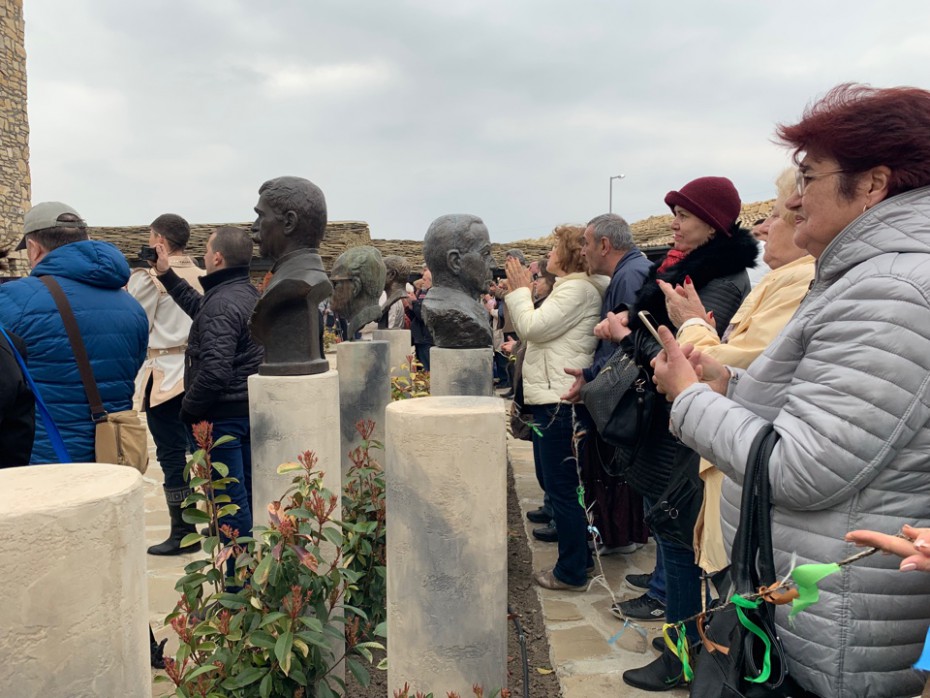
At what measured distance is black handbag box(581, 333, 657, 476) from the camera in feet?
10.4

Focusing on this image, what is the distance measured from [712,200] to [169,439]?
13.7 ft

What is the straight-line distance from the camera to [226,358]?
4555 millimetres

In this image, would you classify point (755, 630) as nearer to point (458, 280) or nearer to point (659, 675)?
point (659, 675)

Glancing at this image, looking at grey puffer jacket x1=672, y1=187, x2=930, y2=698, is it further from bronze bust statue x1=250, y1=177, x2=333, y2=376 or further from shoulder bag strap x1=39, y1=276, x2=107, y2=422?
shoulder bag strap x1=39, y1=276, x2=107, y2=422

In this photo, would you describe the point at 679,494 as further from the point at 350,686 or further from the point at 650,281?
the point at 350,686

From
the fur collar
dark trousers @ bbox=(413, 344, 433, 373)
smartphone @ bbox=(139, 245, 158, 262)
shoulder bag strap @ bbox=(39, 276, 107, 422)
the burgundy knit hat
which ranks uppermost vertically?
the burgundy knit hat

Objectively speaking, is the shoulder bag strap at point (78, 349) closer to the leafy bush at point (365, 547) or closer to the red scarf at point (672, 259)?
the leafy bush at point (365, 547)

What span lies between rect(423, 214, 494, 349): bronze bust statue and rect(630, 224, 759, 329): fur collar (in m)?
2.51

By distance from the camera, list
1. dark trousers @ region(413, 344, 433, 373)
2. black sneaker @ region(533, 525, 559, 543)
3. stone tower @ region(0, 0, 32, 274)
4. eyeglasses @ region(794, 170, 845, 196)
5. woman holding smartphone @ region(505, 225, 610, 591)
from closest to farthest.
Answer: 1. eyeglasses @ region(794, 170, 845, 196)
2. woman holding smartphone @ region(505, 225, 610, 591)
3. black sneaker @ region(533, 525, 559, 543)
4. dark trousers @ region(413, 344, 433, 373)
5. stone tower @ region(0, 0, 32, 274)

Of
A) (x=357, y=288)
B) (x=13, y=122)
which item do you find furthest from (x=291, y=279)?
(x=13, y=122)

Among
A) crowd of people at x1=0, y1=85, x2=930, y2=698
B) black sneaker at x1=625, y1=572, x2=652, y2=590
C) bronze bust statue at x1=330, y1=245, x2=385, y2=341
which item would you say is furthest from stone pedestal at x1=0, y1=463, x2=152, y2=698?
bronze bust statue at x1=330, y1=245, x2=385, y2=341

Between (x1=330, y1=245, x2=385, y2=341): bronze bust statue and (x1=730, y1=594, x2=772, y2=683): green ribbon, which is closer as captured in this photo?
(x1=730, y1=594, x2=772, y2=683): green ribbon

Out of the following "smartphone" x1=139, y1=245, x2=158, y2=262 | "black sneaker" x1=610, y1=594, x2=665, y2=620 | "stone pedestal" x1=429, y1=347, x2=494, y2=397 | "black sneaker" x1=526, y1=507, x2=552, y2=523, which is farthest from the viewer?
"black sneaker" x1=526, y1=507, x2=552, y2=523

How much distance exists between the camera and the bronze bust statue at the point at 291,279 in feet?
12.7
